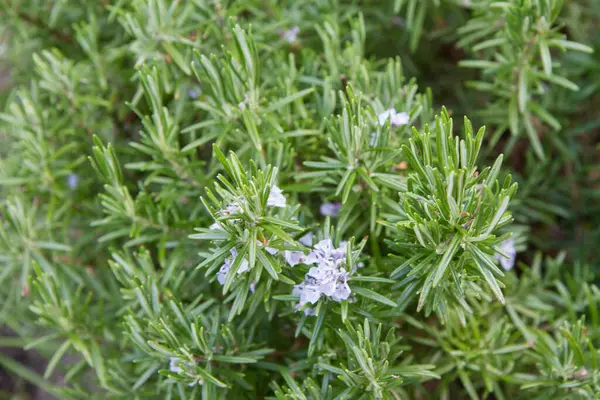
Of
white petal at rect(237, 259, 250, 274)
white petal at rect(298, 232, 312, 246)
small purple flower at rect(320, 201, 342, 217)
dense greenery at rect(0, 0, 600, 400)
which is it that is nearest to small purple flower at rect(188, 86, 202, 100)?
dense greenery at rect(0, 0, 600, 400)

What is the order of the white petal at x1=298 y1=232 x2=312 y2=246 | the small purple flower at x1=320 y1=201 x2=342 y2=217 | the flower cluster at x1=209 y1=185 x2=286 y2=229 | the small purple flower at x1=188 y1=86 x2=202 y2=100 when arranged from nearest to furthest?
the flower cluster at x1=209 y1=185 x2=286 y2=229
the white petal at x1=298 y1=232 x2=312 y2=246
the small purple flower at x1=320 y1=201 x2=342 y2=217
the small purple flower at x1=188 y1=86 x2=202 y2=100

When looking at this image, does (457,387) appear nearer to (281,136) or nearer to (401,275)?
(401,275)

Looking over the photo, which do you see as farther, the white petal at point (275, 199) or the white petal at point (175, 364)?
the white petal at point (175, 364)

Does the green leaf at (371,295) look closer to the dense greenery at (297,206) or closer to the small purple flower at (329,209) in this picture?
the dense greenery at (297,206)

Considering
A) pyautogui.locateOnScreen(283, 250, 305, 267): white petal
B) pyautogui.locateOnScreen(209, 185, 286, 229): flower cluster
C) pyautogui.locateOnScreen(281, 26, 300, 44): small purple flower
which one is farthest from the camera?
pyautogui.locateOnScreen(281, 26, 300, 44): small purple flower

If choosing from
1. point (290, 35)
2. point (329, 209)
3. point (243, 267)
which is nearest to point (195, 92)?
point (290, 35)

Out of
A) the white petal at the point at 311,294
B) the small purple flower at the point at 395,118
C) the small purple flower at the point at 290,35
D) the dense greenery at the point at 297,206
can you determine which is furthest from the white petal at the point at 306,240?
the small purple flower at the point at 290,35

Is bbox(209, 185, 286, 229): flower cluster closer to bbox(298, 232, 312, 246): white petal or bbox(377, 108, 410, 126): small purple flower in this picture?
bbox(298, 232, 312, 246): white petal

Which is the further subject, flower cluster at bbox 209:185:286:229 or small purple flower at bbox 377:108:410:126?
small purple flower at bbox 377:108:410:126
